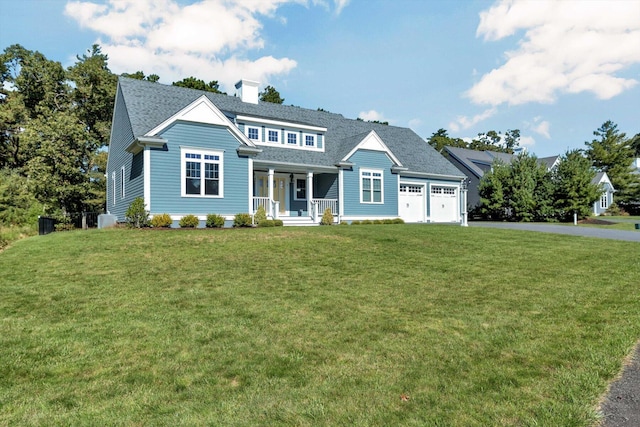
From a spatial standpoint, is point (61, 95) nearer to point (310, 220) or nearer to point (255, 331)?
point (310, 220)

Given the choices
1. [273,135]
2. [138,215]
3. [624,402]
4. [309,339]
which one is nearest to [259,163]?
[273,135]

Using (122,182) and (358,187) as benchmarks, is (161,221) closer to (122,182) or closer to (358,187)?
(122,182)

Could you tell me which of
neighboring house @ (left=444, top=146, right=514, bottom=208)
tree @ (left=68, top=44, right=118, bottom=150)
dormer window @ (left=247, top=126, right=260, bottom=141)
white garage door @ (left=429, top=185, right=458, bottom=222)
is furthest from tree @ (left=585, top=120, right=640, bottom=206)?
tree @ (left=68, top=44, right=118, bottom=150)

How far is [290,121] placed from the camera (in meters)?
21.9

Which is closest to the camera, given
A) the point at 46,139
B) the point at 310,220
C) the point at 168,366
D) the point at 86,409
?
the point at 86,409

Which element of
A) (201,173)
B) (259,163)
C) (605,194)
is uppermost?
(259,163)

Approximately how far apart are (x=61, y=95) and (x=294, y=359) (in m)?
34.8

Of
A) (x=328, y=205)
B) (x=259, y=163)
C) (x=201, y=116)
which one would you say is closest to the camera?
(x=201, y=116)

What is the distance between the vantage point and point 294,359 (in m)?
4.18

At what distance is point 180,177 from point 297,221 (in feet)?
21.3

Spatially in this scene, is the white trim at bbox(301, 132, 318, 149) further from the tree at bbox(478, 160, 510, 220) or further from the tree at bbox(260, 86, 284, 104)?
the tree at bbox(260, 86, 284, 104)

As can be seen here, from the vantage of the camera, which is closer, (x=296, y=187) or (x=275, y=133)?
(x=275, y=133)

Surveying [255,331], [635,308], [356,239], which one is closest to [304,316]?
[255,331]

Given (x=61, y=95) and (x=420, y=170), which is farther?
(x=61, y=95)
